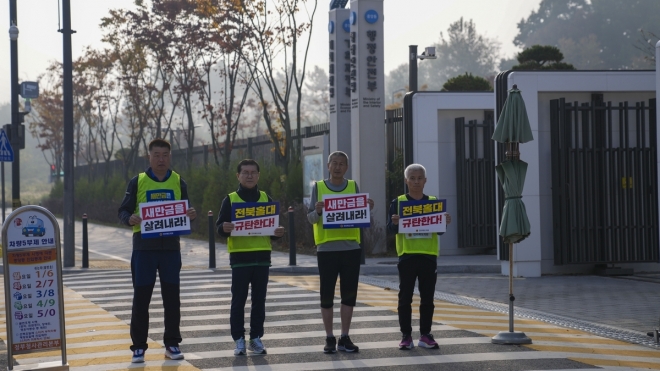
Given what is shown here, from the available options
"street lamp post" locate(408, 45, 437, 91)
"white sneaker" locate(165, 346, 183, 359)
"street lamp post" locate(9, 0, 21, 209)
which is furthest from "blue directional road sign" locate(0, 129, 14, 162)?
"white sneaker" locate(165, 346, 183, 359)

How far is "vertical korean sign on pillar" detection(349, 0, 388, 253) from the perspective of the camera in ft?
71.9

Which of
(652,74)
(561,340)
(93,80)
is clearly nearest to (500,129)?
(561,340)

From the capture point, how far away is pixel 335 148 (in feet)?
76.0

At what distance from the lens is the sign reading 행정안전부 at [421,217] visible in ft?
31.2

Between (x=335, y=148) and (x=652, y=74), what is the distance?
7.83 m

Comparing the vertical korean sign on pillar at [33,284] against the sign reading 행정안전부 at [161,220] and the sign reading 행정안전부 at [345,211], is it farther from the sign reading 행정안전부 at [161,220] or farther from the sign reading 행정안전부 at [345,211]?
the sign reading 행정안전부 at [345,211]

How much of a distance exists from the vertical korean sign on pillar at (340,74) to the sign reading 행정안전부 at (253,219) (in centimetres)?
1365

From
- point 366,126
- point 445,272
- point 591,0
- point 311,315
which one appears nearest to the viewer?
point 311,315

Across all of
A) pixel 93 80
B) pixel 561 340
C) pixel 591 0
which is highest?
pixel 591 0

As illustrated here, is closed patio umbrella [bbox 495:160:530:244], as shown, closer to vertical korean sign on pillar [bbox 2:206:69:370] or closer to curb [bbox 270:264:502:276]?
vertical korean sign on pillar [bbox 2:206:69:370]

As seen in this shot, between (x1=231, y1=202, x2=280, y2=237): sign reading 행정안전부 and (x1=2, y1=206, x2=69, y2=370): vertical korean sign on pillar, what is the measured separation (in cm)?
165

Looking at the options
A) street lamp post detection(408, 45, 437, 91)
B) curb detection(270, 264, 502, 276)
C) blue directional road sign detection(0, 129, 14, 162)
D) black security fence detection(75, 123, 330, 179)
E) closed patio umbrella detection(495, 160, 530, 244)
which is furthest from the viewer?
black security fence detection(75, 123, 330, 179)

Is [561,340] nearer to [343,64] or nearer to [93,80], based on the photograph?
[343,64]

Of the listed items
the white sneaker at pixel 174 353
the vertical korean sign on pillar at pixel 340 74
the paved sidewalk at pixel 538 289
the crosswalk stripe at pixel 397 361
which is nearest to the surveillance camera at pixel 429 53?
the vertical korean sign on pillar at pixel 340 74
